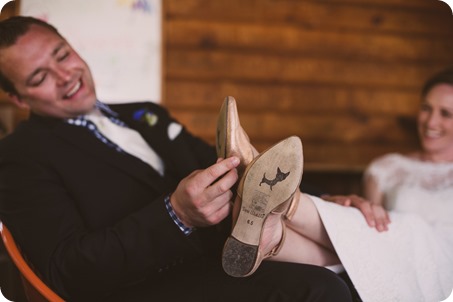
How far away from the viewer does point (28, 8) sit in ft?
7.93

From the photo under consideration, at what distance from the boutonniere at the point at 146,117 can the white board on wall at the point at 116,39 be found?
1085mm

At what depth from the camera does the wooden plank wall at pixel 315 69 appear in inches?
105

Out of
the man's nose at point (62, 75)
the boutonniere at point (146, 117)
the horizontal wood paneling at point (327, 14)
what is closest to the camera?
the man's nose at point (62, 75)

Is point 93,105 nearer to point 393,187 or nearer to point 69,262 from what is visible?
point 69,262

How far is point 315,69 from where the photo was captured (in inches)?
111

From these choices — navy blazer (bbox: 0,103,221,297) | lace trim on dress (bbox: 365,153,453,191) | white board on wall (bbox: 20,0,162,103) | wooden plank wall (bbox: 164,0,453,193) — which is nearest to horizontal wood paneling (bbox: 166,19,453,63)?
wooden plank wall (bbox: 164,0,453,193)

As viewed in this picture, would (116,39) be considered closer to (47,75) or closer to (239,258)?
(47,75)

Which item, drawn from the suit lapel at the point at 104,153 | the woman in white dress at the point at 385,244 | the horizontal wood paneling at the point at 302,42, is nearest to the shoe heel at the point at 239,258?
the woman in white dress at the point at 385,244

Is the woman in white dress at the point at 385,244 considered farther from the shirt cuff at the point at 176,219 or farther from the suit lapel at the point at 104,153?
the suit lapel at the point at 104,153

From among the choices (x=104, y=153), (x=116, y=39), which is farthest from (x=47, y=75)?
(x=116, y=39)

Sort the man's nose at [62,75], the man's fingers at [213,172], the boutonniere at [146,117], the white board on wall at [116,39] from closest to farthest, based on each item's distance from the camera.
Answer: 1. the man's fingers at [213,172]
2. the man's nose at [62,75]
3. the boutonniere at [146,117]
4. the white board on wall at [116,39]

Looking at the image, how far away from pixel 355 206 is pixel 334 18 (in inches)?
70.9

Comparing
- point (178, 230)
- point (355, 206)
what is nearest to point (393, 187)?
point (355, 206)

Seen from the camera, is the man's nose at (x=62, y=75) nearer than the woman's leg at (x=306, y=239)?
No
